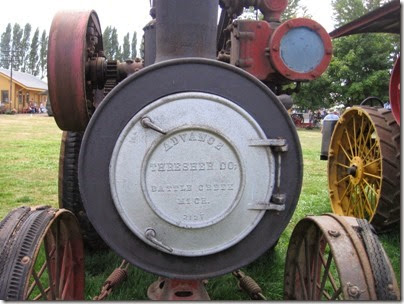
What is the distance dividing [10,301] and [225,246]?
676mm

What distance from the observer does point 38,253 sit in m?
1.64

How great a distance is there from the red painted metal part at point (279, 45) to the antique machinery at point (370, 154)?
873 millimetres

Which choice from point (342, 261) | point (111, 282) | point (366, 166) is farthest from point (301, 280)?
point (366, 166)

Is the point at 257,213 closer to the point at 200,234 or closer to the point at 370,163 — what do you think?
the point at 200,234

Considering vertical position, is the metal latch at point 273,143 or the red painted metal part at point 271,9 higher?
the red painted metal part at point 271,9

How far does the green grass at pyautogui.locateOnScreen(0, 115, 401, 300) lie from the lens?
252 cm

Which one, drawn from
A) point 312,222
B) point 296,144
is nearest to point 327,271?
point 312,222

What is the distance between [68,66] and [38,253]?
67cm

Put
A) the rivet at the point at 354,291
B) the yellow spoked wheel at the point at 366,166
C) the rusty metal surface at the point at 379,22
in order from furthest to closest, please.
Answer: the yellow spoked wheel at the point at 366,166 < the rusty metal surface at the point at 379,22 < the rivet at the point at 354,291

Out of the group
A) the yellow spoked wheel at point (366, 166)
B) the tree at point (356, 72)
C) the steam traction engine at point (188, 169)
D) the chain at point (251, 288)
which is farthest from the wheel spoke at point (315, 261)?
the tree at point (356, 72)

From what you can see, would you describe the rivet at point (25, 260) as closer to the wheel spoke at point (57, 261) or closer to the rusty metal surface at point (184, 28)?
the wheel spoke at point (57, 261)

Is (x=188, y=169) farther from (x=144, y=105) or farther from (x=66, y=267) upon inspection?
(x=66, y=267)

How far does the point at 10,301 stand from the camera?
1.37 m

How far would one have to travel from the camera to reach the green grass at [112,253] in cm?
252
